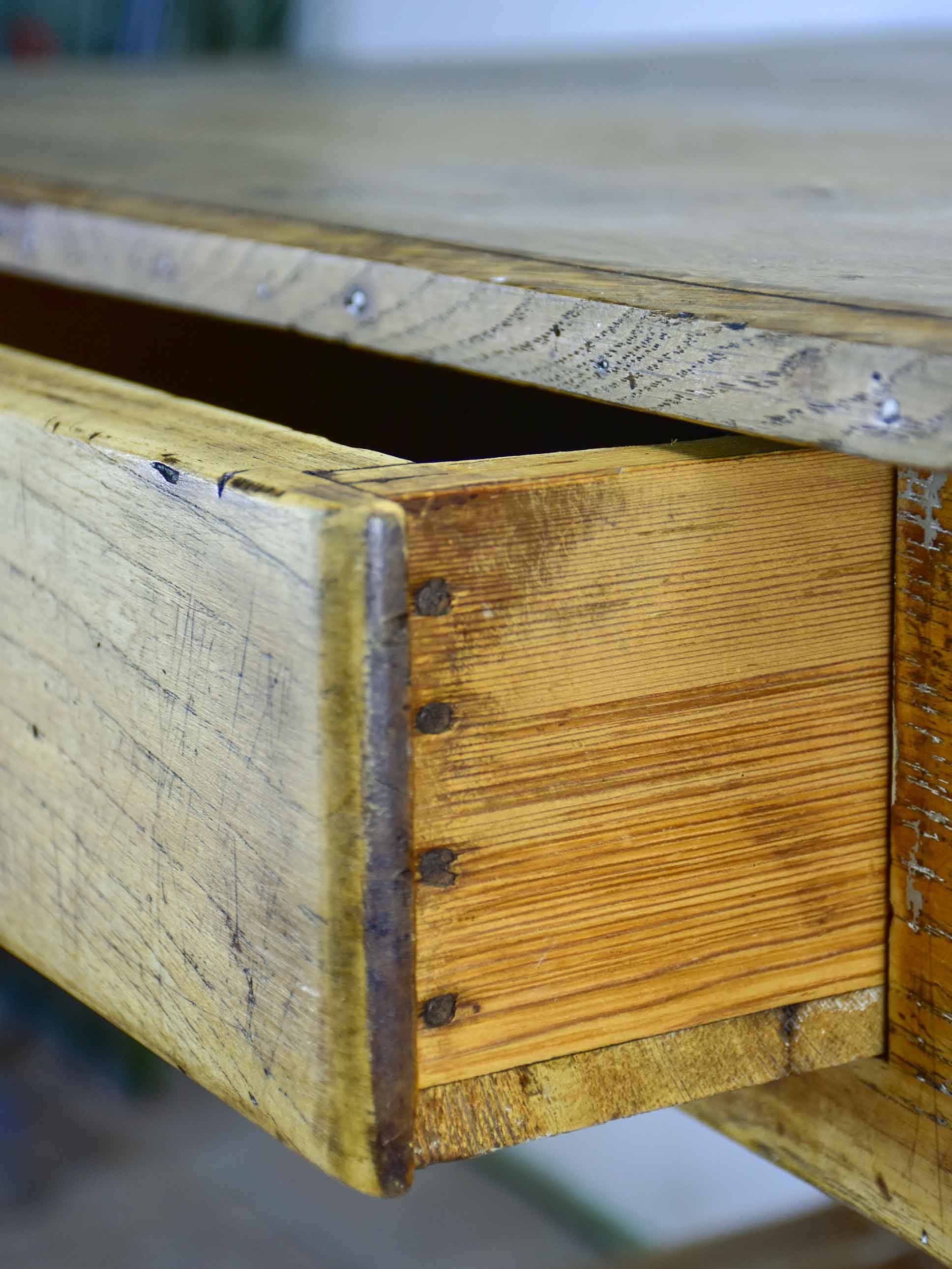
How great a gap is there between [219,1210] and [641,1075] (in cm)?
194

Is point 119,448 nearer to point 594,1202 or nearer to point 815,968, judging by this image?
point 815,968

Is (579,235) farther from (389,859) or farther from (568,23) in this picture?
(568,23)

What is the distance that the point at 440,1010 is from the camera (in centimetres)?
34

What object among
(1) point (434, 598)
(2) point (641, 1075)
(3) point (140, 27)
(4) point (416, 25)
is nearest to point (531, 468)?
(1) point (434, 598)

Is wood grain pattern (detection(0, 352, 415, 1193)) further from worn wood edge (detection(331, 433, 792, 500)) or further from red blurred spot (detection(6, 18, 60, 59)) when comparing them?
red blurred spot (detection(6, 18, 60, 59))

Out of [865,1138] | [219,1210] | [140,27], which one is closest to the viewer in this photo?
[865,1138]

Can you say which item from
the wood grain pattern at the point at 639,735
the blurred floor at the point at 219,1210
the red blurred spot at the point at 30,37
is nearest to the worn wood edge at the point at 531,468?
the wood grain pattern at the point at 639,735

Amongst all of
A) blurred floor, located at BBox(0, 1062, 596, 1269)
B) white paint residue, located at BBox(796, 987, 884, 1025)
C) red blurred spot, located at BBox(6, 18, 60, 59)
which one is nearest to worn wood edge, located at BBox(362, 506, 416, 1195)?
white paint residue, located at BBox(796, 987, 884, 1025)

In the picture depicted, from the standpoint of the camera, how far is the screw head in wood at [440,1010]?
334mm

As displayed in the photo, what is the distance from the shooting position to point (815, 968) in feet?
1.29

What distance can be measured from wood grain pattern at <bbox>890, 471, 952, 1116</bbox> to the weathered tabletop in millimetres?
56

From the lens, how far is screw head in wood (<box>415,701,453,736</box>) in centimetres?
32

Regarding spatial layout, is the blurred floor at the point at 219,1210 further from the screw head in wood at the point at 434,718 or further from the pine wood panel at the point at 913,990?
the screw head in wood at the point at 434,718

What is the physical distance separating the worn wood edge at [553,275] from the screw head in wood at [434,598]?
0.08m
